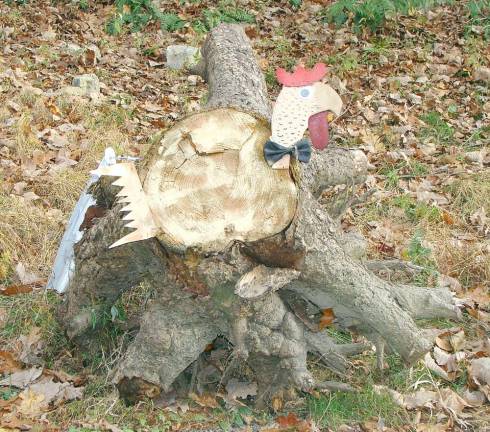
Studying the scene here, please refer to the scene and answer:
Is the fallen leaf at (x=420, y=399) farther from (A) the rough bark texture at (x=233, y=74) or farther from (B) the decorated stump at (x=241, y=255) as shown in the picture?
(A) the rough bark texture at (x=233, y=74)

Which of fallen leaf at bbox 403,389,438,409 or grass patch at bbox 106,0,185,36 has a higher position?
fallen leaf at bbox 403,389,438,409

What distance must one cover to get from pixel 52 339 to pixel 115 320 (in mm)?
369

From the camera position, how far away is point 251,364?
127 inches

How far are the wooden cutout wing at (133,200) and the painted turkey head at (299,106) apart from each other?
555mm

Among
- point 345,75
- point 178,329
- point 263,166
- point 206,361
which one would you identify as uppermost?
point 263,166

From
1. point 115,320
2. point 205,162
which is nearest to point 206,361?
point 115,320

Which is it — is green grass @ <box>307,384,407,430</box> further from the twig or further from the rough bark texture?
the rough bark texture

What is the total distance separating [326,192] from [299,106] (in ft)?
7.91

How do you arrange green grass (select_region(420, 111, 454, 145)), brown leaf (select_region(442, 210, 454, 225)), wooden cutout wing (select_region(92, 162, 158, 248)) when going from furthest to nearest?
green grass (select_region(420, 111, 454, 145))
brown leaf (select_region(442, 210, 454, 225))
wooden cutout wing (select_region(92, 162, 158, 248))

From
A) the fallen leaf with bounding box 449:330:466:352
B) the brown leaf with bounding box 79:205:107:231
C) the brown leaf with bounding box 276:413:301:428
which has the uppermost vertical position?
the brown leaf with bounding box 79:205:107:231

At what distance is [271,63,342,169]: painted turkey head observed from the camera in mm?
2766

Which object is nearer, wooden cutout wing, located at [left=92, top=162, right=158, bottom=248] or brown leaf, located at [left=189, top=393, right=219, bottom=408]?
wooden cutout wing, located at [left=92, top=162, right=158, bottom=248]

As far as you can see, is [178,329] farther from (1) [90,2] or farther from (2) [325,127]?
(1) [90,2]

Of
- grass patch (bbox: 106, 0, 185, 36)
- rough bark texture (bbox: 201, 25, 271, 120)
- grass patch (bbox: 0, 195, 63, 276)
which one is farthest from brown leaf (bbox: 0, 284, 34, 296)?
grass patch (bbox: 106, 0, 185, 36)
